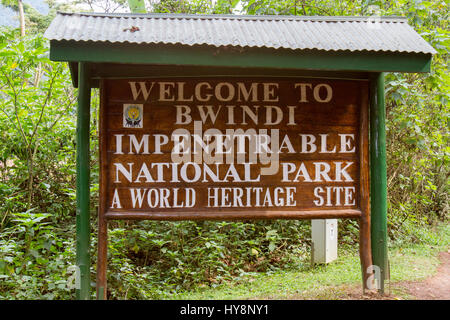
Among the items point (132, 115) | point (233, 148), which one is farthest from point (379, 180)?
point (132, 115)

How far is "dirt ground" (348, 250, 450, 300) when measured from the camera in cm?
425

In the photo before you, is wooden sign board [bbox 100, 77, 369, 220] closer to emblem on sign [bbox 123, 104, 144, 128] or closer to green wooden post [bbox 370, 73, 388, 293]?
emblem on sign [bbox 123, 104, 144, 128]

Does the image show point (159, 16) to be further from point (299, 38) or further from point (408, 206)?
point (408, 206)

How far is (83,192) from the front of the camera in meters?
3.93

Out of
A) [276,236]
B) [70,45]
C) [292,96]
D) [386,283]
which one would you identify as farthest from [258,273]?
[70,45]

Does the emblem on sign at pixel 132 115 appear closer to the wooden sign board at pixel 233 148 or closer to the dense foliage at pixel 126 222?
the wooden sign board at pixel 233 148

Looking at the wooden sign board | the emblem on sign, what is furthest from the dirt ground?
the emblem on sign

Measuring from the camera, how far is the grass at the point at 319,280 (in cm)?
481

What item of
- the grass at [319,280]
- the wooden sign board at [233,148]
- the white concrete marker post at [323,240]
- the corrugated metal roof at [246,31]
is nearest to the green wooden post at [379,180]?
the wooden sign board at [233,148]

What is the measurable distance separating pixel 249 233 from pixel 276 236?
0.53 m

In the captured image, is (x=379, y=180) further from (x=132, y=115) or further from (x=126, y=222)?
(x=126, y=222)

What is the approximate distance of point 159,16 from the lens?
399 centimetres

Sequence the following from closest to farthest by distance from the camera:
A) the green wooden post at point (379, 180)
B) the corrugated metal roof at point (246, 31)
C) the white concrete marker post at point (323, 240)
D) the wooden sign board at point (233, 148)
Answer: the corrugated metal roof at point (246, 31) < the wooden sign board at point (233, 148) < the green wooden post at point (379, 180) < the white concrete marker post at point (323, 240)

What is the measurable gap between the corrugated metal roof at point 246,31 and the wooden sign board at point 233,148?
0.55m
